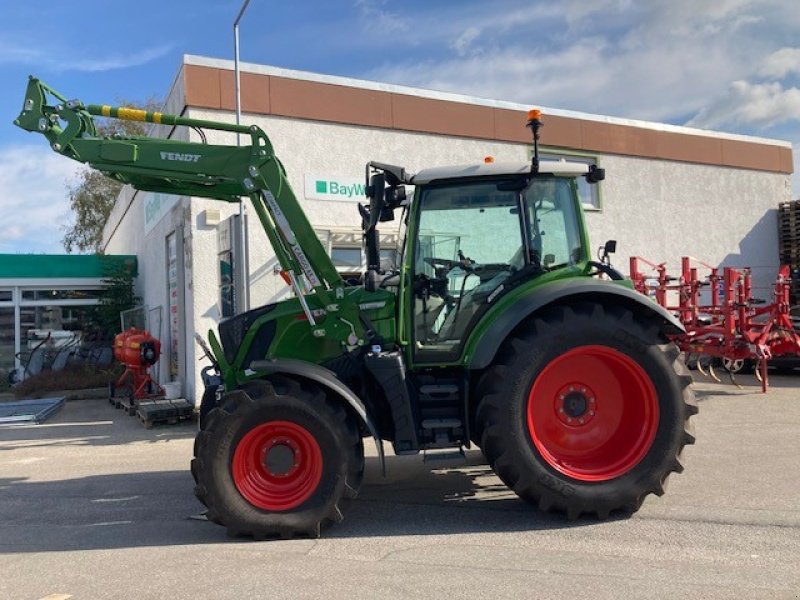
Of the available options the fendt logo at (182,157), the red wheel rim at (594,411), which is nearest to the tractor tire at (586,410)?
the red wheel rim at (594,411)

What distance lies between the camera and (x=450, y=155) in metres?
13.2

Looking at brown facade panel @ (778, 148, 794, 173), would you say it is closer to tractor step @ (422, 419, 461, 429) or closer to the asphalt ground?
the asphalt ground

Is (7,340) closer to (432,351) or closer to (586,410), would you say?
(432,351)

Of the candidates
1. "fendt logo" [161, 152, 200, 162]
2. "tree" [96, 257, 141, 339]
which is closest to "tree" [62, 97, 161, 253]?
"tree" [96, 257, 141, 339]

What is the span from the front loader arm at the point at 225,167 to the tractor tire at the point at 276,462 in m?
0.78

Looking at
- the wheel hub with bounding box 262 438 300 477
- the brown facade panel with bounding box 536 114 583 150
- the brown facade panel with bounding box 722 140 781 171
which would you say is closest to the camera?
the wheel hub with bounding box 262 438 300 477

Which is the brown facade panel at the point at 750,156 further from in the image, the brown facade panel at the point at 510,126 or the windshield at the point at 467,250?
the windshield at the point at 467,250

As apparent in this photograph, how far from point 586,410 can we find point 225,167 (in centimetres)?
348

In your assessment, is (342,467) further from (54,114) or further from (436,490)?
(54,114)

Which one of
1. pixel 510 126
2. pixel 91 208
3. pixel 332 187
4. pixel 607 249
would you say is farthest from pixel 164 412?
pixel 91 208

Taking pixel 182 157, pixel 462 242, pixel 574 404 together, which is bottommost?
pixel 574 404

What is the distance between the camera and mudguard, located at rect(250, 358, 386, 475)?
4.95m

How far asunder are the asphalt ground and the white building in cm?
381

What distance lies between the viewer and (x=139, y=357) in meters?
12.3
